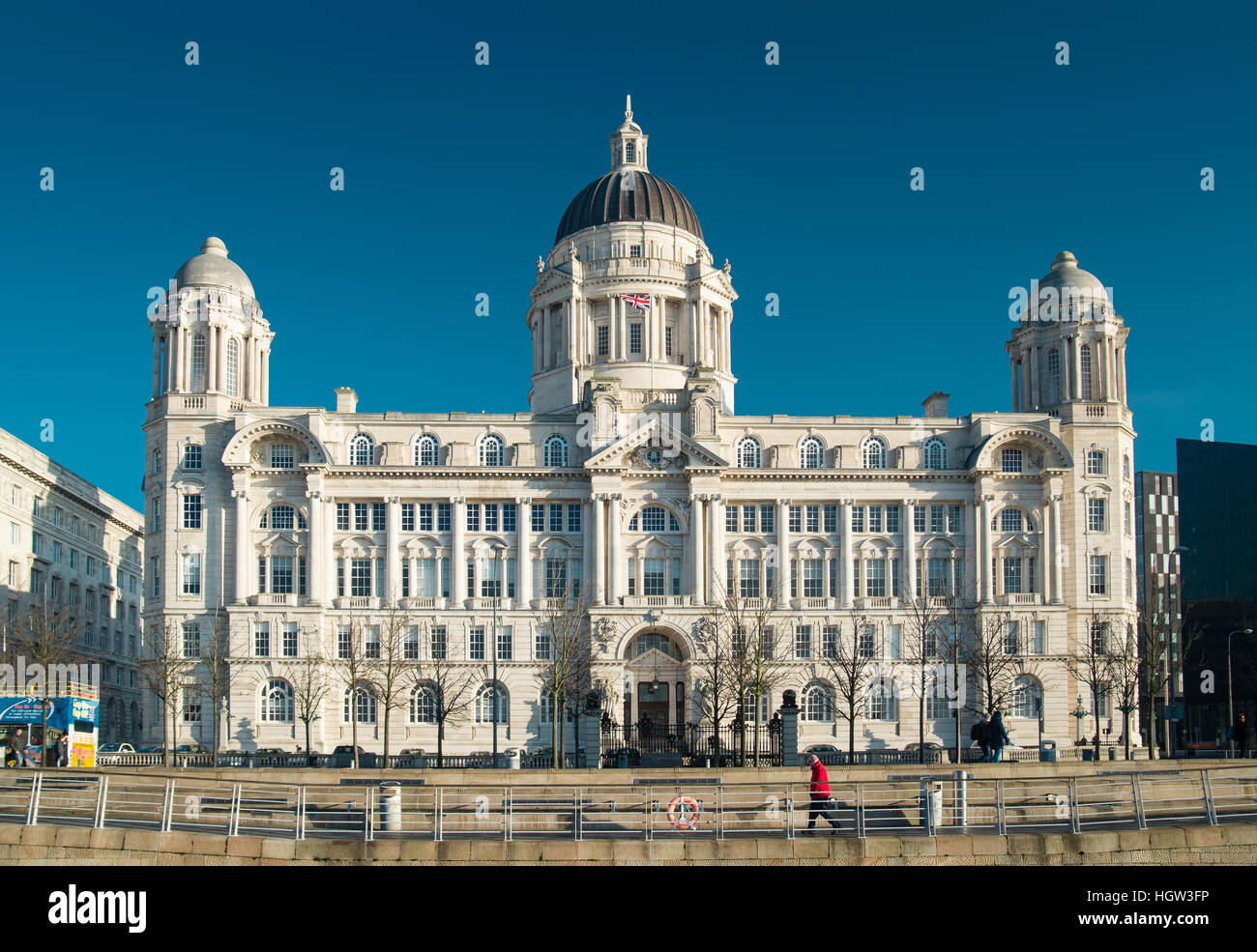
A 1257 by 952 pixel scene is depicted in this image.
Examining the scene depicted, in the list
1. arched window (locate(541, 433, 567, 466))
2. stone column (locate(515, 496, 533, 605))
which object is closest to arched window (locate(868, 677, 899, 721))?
stone column (locate(515, 496, 533, 605))

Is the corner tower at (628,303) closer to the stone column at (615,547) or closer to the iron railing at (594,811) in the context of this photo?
the stone column at (615,547)

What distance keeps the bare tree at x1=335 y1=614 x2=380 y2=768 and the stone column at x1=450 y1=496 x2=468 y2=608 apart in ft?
17.7

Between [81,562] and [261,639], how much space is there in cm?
3017

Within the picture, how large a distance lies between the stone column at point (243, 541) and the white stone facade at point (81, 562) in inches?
545

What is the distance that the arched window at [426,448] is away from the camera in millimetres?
91562

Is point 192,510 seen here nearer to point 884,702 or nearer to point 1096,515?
point 884,702

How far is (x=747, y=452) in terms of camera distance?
93.4 meters

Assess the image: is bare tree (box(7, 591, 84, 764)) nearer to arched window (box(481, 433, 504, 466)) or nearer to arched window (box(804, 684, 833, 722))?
arched window (box(481, 433, 504, 466))

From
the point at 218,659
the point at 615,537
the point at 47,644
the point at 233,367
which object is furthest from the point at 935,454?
the point at 47,644

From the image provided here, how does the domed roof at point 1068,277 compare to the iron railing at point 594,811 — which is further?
the domed roof at point 1068,277

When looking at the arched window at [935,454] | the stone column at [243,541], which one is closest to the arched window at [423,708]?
the stone column at [243,541]

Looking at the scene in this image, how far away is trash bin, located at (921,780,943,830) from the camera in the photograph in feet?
111

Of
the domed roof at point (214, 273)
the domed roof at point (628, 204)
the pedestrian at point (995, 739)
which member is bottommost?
the pedestrian at point (995, 739)
